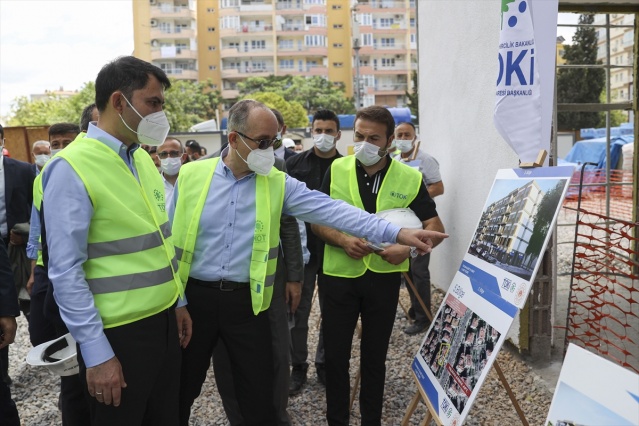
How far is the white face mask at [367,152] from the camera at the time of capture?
9.75 feet

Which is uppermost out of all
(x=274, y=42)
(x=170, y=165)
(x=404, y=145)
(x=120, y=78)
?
(x=274, y=42)

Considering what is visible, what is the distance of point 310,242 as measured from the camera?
4.28 metres

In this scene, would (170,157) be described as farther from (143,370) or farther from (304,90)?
(304,90)

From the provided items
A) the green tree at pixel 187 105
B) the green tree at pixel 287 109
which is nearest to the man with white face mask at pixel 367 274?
the green tree at pixel 187 105

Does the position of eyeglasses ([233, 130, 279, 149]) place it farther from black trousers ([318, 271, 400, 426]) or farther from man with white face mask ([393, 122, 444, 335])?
man with white face mask ([393, 122, 444, 335])

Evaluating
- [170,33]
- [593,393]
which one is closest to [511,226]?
[593,393]

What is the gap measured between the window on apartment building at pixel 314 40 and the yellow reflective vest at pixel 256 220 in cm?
6172

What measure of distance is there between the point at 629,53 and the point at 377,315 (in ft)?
17.9

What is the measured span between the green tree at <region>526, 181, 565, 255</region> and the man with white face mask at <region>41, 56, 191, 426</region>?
1.47m

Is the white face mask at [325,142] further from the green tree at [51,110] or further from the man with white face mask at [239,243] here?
the green tree at [51,110]

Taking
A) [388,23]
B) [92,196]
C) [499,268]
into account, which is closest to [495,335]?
[499,268]

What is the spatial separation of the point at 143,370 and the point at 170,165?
2889mm

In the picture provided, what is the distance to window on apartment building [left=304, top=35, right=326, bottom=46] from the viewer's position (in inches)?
2418

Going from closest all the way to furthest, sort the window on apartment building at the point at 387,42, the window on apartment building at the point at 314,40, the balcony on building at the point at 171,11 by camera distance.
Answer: the balcony on building at the point at 171,11, the window on apartment building at the point at 387,42, the window on apartment building at the point at 314,40
